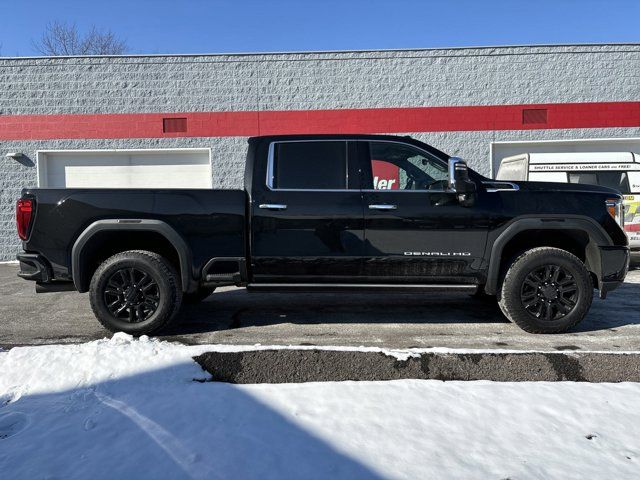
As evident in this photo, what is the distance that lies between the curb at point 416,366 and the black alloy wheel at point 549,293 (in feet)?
2.94

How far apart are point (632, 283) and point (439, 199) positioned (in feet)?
16.7

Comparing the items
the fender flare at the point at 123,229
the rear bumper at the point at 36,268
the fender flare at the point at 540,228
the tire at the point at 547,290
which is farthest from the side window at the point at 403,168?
the rear bumper at the point at 36,268

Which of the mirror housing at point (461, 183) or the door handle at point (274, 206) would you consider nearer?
the mirror housing at point (461, 183)

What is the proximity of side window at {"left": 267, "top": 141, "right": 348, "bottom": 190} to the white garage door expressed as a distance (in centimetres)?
829

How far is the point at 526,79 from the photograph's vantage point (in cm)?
1230

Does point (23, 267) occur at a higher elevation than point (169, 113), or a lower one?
lower

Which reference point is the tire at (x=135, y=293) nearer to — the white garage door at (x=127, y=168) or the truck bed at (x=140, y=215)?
the truck bed at (x=140, y=215)

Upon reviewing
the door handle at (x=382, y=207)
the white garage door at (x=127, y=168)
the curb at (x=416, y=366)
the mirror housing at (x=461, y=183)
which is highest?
the white garage door at (x=127, y=168)

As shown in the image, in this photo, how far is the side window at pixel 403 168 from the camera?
4.73 m

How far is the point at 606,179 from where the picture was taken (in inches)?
369

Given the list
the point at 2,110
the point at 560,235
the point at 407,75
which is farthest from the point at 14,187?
the point at 560,235

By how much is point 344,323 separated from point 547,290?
210 cm

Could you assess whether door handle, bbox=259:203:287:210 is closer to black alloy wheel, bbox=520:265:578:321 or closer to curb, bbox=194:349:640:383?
curb, bbox=194:349:640:383

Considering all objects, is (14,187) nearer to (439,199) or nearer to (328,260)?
(328,260)
